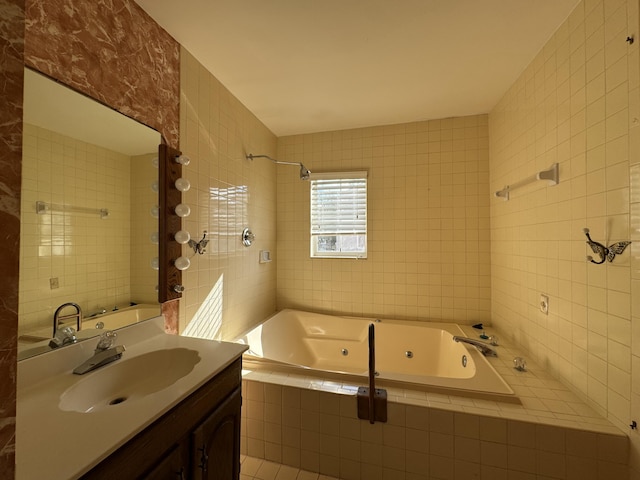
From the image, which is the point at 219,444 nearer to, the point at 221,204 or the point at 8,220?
the point at 8,220

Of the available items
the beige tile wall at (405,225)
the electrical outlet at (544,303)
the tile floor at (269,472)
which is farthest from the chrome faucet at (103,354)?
the electrical outlet at (544,303)

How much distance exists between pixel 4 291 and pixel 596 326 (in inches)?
76.5

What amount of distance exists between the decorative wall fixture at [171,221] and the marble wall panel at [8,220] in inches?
42.1

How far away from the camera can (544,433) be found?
116 centimetres

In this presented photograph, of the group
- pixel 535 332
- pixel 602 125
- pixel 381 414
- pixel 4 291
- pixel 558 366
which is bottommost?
pixel 381 414

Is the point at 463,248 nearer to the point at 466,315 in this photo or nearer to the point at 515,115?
the point at 466,315

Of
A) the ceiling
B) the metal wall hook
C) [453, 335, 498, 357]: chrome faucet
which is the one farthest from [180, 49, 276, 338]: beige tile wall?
[453, 335, 498, 357]: chrome faucet

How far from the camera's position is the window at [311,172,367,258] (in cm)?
265

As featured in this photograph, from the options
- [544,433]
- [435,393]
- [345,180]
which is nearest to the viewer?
[544,433]

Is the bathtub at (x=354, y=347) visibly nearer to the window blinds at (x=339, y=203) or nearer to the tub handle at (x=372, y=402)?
the tub handle at (x=372, y=402)

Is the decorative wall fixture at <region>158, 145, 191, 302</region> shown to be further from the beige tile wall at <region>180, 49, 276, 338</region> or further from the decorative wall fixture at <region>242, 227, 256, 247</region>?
the decorative wall fixture at <region>242, 227, 256, 247</region>

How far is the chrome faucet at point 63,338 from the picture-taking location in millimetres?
961

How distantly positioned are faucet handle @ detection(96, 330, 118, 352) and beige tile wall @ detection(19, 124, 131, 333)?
0.13m

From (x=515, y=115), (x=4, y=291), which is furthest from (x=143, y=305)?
(x=515, y=115)
